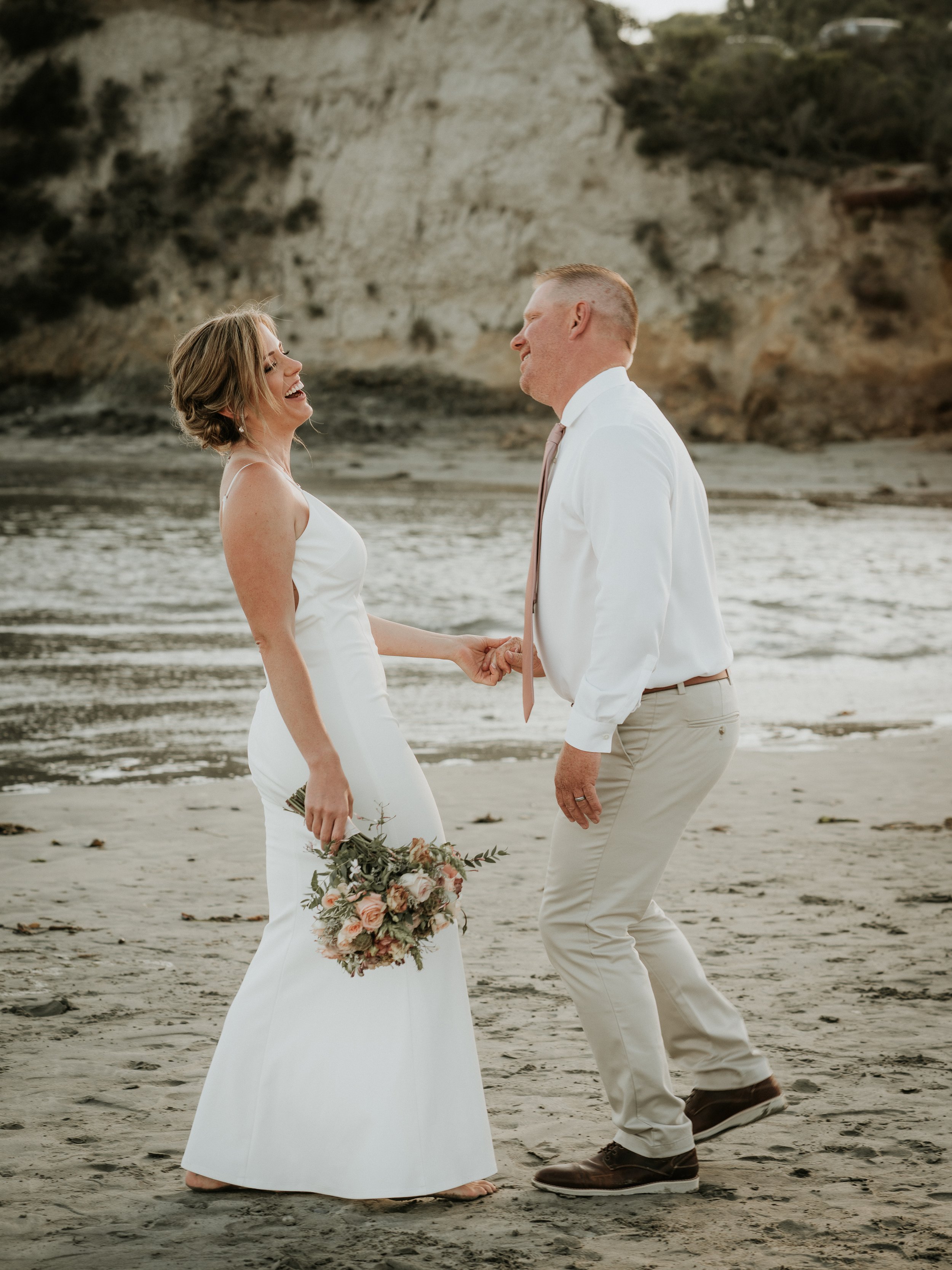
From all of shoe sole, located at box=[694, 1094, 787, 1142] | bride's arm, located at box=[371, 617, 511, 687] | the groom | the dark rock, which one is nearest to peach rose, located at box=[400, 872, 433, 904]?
the groom

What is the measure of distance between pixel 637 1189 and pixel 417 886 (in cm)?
89

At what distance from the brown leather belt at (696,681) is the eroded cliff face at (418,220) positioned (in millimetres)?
33858

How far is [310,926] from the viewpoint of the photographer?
304 cm

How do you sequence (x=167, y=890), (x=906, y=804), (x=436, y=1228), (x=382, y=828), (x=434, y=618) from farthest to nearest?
(x=434, y=618), (x=906, y=804), (x=167, y=890), (x=382, y=828), (x=436, y=1228)

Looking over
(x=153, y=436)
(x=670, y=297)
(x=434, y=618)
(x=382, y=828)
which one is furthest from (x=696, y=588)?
(x=670, y=297)

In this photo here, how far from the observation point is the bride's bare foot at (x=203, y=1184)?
3053 millimetres

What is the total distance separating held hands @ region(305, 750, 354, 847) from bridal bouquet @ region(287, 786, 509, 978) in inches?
1.7

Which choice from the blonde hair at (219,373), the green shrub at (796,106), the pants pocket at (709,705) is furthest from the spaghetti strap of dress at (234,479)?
the green shrub at (796,106)

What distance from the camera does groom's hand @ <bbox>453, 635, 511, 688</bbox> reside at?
3.89m

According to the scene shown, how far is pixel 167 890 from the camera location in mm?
5336

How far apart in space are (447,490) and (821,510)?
7788 mm

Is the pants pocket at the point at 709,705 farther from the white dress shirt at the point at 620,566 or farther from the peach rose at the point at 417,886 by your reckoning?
the peach rose at the point at 417,886

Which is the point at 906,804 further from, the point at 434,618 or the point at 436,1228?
the point at 434,618

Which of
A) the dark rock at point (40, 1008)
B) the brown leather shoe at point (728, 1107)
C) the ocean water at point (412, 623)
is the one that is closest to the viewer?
the brown leather shoe at point (728, 1107)
